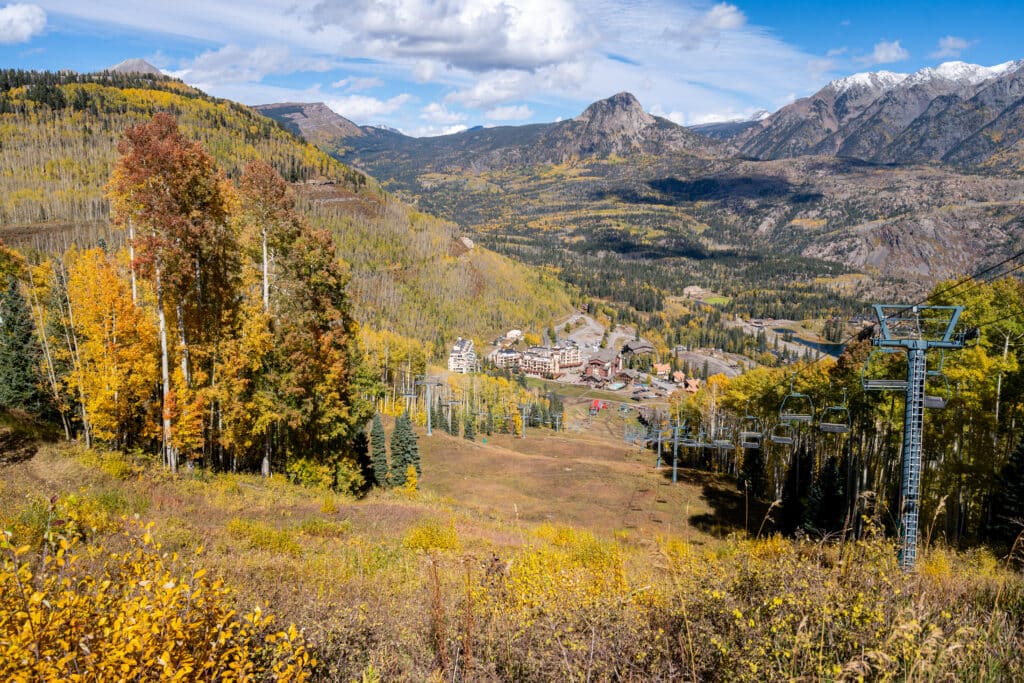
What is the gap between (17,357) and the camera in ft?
72.7

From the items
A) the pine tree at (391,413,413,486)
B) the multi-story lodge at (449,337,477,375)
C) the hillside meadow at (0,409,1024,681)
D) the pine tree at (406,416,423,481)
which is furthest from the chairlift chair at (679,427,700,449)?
the multi-story lodge at (449,337,477,375)

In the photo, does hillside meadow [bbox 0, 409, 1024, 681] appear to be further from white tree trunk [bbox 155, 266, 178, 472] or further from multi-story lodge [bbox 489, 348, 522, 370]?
multi-story lodge [bbox 489, 348, 522, 370]

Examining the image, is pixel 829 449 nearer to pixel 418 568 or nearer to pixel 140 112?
pixel 418 568

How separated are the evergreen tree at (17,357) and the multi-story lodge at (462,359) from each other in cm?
10558

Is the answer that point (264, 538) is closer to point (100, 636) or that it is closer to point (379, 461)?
point (100, 636)

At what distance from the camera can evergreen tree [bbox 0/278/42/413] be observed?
2172 cm

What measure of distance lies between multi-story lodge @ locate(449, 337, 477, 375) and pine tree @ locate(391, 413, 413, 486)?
89507 millimetres

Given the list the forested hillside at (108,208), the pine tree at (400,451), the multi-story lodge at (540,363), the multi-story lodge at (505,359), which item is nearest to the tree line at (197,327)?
the pine tree at (400,451)

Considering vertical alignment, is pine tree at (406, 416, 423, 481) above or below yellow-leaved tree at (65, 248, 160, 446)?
below

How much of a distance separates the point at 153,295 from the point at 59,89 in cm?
26240

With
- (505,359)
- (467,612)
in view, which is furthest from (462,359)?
(467,612)

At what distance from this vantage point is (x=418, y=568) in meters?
10.2

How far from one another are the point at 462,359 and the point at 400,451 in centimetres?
9411

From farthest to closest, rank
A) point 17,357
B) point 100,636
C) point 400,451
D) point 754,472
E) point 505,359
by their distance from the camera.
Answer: point 505,359 → point 754,472 → point 400,451 → point 17,357 → point 100,636
